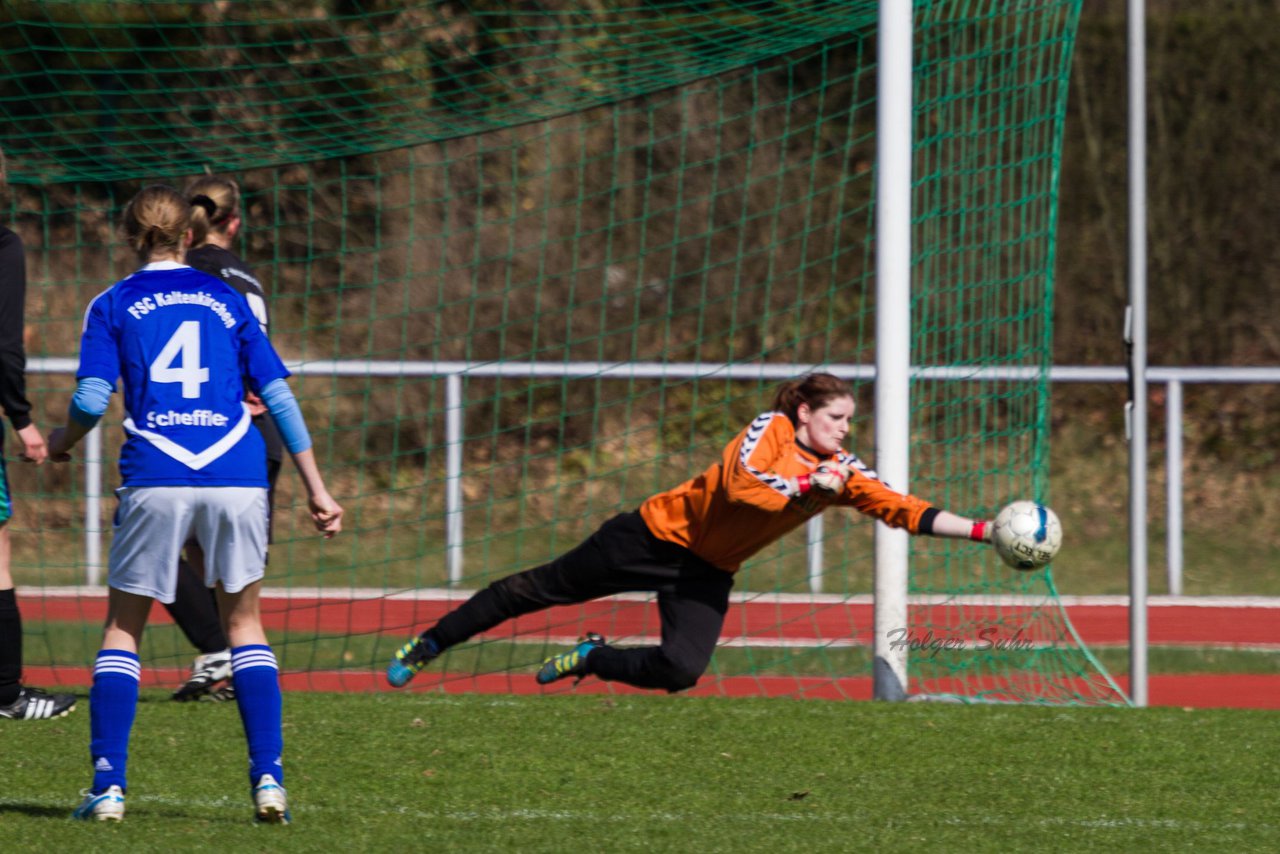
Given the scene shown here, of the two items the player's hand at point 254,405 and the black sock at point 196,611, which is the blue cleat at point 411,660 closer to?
the black sock at point 196,611

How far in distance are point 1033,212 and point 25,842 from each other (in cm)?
563

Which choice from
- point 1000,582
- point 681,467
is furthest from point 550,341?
point 1000,582

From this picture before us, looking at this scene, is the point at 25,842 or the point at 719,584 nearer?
the point at 25,842

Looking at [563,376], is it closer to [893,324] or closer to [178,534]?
[893,324]

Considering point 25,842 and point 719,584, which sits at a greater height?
point 719,584

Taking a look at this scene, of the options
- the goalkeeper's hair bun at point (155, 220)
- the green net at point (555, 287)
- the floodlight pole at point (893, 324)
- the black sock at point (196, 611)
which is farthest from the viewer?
the green net at point (555, 287)

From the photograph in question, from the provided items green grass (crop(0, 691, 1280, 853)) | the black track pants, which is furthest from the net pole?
the black track pants

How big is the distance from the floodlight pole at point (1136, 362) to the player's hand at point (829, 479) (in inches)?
59.3

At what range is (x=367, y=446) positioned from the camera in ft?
42.0

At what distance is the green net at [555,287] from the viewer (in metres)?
7.42

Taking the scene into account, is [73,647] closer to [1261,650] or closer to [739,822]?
[739,822]

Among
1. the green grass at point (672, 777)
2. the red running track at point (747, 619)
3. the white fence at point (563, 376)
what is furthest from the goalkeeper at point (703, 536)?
the white fence at point (563, 376)

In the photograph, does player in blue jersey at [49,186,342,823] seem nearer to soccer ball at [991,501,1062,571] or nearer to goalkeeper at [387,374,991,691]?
goalkeeper at [387,374,991,691]

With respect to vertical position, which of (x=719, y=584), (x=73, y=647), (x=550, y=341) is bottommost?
(x=73, y=647)
